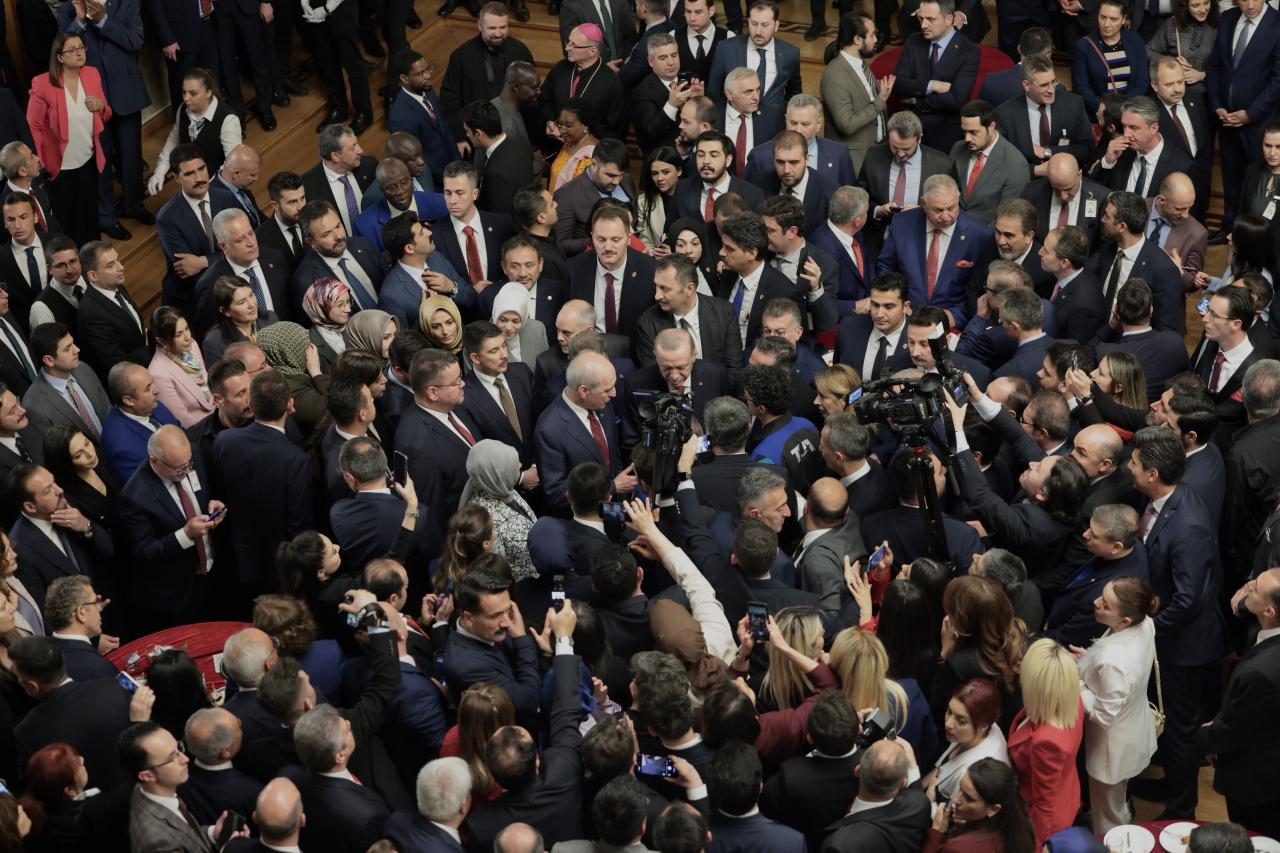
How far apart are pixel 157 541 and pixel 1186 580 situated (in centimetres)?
403

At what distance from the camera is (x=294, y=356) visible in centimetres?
692

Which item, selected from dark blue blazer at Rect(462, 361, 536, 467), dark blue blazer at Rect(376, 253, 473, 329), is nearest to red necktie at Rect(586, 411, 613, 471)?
dark blue blazer at Rect(462, 361, 536, 467)

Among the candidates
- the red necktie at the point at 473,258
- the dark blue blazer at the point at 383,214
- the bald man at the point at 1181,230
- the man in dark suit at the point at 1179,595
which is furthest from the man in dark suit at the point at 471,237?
the man in dark suit at the point at 1179,595

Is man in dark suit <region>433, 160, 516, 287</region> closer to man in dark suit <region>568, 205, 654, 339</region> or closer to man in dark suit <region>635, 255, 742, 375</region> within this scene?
man in dark suit <region>568, 205, 654, 339</region>

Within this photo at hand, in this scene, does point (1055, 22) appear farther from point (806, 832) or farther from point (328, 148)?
point (806, 832)

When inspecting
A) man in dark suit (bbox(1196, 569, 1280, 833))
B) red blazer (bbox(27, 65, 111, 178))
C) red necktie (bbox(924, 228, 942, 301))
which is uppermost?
red blazer (bbox(27, 65, 111, 178))

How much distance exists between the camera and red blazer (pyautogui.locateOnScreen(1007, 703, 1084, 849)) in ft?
15.5

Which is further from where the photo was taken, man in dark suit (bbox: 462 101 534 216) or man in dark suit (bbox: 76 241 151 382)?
man in dark suit (bbox: 462 101 534 216)

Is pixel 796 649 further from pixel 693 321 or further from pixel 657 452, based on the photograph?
pixel 693 321

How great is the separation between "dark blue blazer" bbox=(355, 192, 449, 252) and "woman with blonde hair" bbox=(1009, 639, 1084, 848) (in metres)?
4.54

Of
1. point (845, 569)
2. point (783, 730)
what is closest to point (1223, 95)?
point (845, 569)

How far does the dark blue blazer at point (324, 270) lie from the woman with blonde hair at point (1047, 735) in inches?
164

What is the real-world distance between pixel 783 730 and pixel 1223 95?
5982 millimetres

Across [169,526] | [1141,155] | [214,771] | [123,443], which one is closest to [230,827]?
[214,771]
